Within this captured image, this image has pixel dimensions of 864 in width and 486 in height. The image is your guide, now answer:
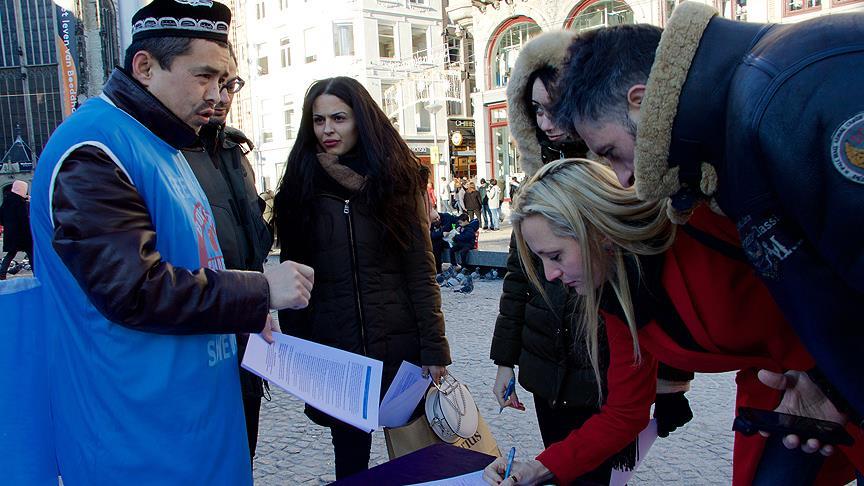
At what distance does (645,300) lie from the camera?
1.71 meters

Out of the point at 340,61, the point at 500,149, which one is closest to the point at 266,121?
the point at 340,61

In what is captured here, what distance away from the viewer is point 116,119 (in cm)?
159

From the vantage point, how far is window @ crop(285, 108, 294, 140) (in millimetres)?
34000

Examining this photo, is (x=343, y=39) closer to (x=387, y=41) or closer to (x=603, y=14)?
(x=387, y=41)

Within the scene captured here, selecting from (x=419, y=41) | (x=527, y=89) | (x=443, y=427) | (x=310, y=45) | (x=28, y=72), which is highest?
(x=28, y=72)

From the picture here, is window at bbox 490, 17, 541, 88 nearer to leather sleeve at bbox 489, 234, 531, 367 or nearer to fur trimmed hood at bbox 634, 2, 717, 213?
leather sleeve at bbox 489, 234, 531, 367

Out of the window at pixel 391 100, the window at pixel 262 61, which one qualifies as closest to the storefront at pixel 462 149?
the window at pixel 391 100

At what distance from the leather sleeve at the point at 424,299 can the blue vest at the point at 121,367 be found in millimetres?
1253

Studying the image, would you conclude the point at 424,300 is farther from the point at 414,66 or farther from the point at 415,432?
the point at 414,66

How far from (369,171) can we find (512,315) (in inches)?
33.4

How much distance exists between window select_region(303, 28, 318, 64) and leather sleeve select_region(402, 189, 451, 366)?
32115 mm

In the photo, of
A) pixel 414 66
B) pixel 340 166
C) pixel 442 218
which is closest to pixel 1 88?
pixel 414 66

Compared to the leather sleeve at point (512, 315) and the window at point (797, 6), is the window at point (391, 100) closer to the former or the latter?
the window at point (797, 6)

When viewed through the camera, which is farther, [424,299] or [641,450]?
[424,299]
